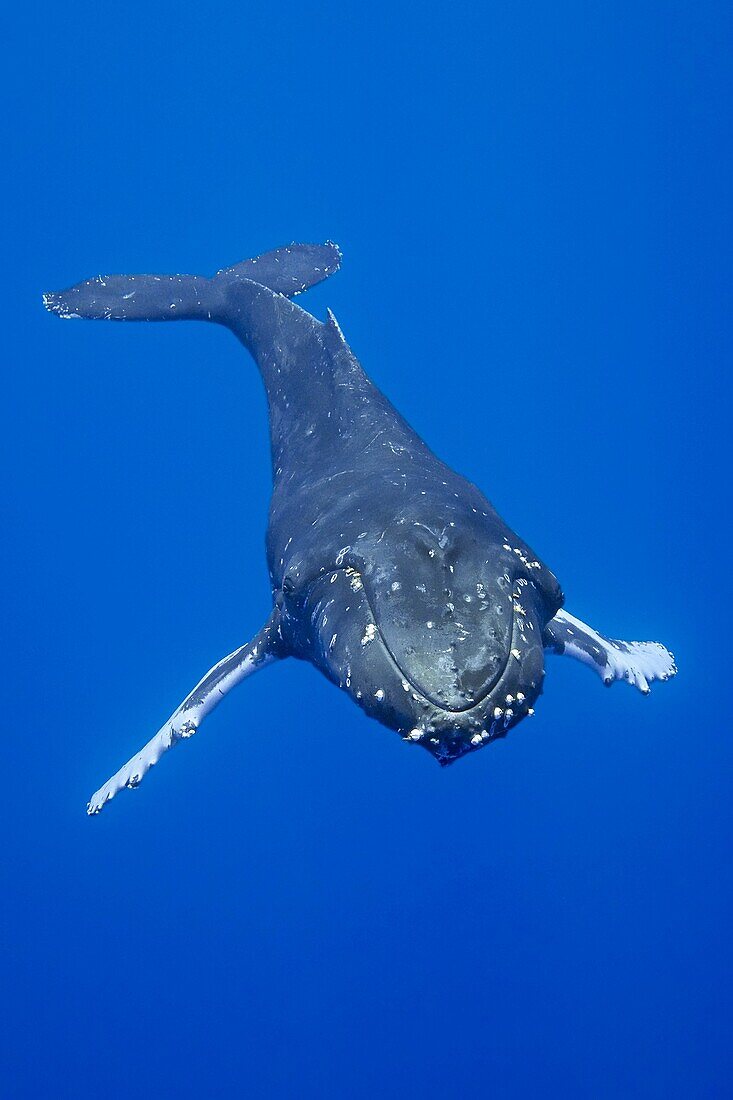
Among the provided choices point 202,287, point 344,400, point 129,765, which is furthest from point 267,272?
point 129,765

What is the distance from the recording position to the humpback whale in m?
6.26

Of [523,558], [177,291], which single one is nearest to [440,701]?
[523,558]

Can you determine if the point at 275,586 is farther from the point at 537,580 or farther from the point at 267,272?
the point at 267,272

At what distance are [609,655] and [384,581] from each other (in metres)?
5.53

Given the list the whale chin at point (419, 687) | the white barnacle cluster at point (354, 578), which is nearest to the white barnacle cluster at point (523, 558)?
the whale chin at point (419, 687)

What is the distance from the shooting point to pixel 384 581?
22.9 feet

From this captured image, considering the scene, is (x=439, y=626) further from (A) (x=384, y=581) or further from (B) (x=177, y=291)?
(B) (x=177, y=291)

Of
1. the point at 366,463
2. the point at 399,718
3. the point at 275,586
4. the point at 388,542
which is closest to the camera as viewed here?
the point at 399,718

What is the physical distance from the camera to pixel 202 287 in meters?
16.1

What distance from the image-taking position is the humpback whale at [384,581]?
6258 millimetres

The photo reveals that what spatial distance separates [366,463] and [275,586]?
1.85m

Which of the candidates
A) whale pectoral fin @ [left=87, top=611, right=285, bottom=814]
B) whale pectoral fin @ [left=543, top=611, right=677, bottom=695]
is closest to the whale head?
whale pectoral fin @ [left=87, top=611, right=285, bottom=814]

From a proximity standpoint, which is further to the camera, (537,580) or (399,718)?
(537,580)

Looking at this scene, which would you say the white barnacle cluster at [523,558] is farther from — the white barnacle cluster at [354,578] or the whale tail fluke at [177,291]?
the whale tail fluke at [177,291]
